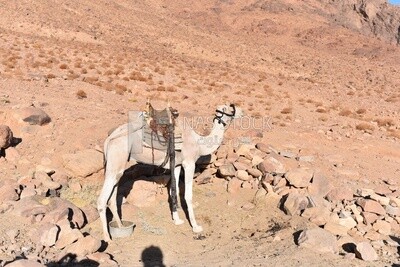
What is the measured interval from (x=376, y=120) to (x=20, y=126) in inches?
621

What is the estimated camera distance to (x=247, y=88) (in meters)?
25.8

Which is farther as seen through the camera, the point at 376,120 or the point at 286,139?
the point at 376,120

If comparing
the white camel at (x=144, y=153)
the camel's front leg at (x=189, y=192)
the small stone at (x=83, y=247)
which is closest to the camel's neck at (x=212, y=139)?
the white camel at (x=144, y=153)

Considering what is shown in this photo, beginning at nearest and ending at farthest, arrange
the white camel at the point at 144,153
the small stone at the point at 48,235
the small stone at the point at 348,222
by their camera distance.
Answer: the small stone at the point at 48,235 → the white camel at the point at 144,153 → the small stone at the point at 348,222

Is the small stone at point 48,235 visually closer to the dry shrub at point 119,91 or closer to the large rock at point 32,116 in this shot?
the large rock at point 32,116

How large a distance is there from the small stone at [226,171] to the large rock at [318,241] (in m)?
2.75

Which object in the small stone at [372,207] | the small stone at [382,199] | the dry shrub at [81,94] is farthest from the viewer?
the dry shrub at [81,94]

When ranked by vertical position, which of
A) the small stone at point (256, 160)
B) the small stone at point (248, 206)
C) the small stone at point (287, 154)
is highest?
the small stone at point (287, 154)

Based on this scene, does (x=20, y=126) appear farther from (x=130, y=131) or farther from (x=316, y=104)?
(x=316, y=104)

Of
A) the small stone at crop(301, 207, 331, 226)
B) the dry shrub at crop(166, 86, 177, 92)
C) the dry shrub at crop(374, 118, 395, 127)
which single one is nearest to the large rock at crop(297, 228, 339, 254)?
the small stone at crop(301, 207, 331, 226)

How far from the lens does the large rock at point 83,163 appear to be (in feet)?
27.3

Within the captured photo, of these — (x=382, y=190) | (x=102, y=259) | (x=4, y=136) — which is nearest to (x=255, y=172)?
(x=382, y=190)

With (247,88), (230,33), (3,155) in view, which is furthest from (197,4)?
(3,155)

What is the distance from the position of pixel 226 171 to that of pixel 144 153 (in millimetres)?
2610
